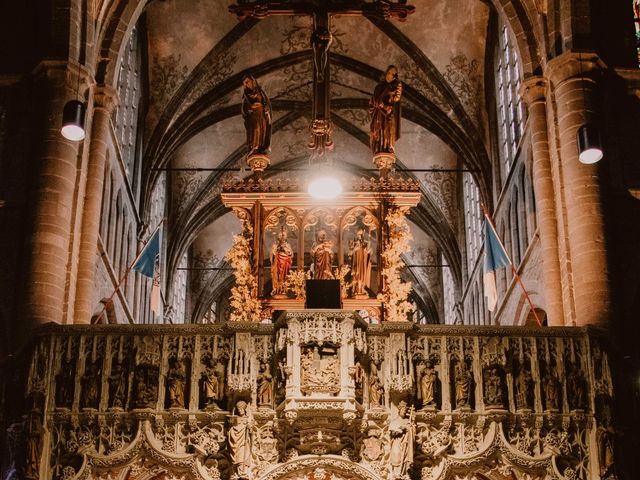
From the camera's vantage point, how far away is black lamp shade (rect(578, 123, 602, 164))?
19109 millimetres

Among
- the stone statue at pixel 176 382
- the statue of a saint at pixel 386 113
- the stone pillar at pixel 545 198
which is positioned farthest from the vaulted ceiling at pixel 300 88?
the stone statue at pixel 176 382

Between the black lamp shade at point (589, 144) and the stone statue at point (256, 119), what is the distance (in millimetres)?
6297

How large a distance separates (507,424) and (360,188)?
578 centimetres

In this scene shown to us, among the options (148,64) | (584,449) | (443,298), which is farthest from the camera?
(443,298)

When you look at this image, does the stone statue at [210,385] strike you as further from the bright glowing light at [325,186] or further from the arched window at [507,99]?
the arched window at [507,99]

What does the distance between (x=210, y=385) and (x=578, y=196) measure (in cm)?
756

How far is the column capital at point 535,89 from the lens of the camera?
23453mm

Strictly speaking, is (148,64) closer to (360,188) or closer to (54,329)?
(360,188)

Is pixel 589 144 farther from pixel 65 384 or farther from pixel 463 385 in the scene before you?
pixel 65 384

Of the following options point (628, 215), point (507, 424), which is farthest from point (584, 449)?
point (628, 215)

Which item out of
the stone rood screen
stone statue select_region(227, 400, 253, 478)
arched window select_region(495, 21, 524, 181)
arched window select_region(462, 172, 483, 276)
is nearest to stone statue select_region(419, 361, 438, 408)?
the stone rood screen

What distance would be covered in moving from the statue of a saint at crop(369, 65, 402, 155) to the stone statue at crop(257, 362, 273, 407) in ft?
18.4

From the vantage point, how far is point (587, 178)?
69.6 feet

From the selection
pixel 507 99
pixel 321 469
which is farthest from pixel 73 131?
pixel 507 99
